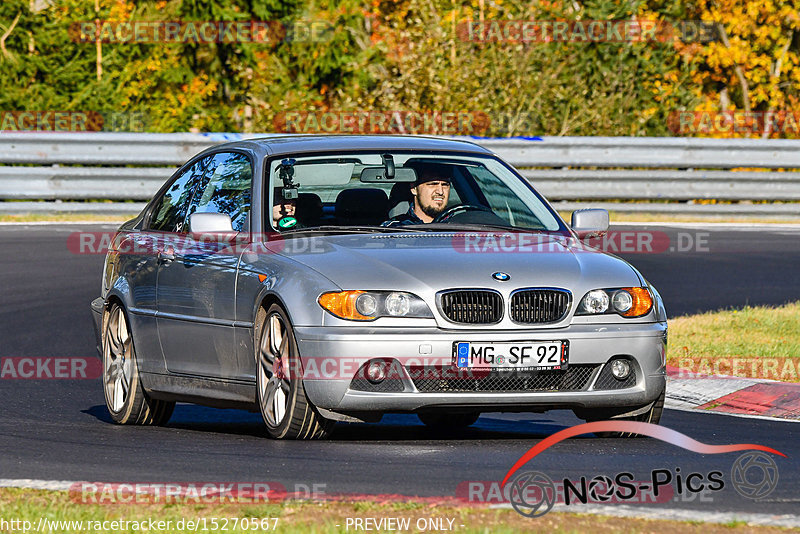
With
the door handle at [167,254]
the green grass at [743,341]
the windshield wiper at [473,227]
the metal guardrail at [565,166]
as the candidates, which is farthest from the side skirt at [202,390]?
the metal guardrail at [565,166]

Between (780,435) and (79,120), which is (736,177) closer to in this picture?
(780,435)

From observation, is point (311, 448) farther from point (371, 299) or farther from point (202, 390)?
point (202, 390)

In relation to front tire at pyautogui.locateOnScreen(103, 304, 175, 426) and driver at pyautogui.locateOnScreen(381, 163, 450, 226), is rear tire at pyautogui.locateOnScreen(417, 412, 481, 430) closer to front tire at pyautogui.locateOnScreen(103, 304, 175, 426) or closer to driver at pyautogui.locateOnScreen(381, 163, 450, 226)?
driver at pyautogui.locateOnScreen(381, 163, 450, 226)

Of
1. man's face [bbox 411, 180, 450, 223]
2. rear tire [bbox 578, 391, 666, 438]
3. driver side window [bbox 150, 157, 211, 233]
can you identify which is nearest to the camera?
rear tire [bbox 578, 391, 666, 438]

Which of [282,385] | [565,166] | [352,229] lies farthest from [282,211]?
[565,166]

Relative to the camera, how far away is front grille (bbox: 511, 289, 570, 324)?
805cm

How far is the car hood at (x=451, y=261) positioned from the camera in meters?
7.99

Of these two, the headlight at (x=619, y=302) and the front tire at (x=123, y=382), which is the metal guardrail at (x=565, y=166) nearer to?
the front tire at (x=123, y=382)

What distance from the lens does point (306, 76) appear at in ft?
135

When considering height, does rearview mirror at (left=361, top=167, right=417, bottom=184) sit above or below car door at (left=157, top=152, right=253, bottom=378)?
above

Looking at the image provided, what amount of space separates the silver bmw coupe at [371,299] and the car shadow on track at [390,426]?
0.70 ft

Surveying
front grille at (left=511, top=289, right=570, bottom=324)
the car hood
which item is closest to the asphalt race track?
front grille at (left=511, top=289, right=570, bottom=324)

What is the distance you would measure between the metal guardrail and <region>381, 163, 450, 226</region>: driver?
1218 cm

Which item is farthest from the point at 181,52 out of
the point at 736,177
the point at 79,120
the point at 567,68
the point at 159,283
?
the point at 159,283
